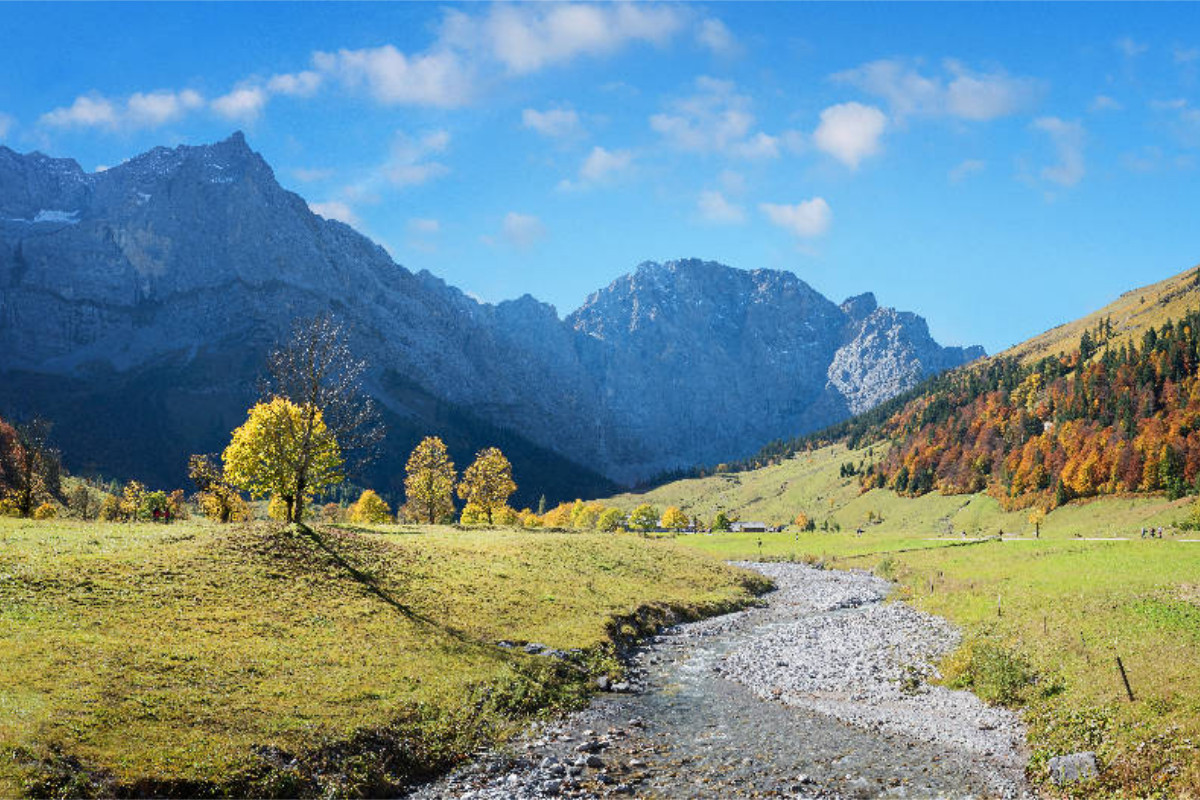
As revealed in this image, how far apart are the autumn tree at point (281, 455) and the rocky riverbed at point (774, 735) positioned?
107ft

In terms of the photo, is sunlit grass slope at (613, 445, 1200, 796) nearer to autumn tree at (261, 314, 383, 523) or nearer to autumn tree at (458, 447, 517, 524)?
autumn tree at (261, 314, 383, 523)

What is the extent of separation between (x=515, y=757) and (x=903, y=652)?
29205 mm

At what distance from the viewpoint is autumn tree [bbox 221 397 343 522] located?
189 ft

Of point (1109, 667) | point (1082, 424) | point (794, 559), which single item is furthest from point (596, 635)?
point (1082, 424)

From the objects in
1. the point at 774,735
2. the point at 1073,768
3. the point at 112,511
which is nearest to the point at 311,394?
the point at 774,735

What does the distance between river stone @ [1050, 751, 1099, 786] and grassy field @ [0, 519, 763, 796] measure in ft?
64.7

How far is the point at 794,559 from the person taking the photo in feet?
407

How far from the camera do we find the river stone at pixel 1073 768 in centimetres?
2289

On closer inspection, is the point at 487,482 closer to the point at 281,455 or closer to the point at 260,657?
the point at 281,455

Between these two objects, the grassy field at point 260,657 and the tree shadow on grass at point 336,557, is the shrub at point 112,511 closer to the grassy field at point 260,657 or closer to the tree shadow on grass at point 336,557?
the grassy field at point 260,657

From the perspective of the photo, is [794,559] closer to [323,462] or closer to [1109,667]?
[323,462]

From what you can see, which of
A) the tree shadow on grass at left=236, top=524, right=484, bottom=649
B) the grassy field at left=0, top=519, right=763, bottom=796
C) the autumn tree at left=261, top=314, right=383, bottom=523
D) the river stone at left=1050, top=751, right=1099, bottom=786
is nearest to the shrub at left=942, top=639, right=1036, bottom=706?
the river stone at left=1050, top=751, right=1099, bottom=786

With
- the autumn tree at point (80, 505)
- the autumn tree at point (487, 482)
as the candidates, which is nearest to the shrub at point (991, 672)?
the autumn tree at point (487, 482)

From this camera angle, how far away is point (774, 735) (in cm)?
2977
